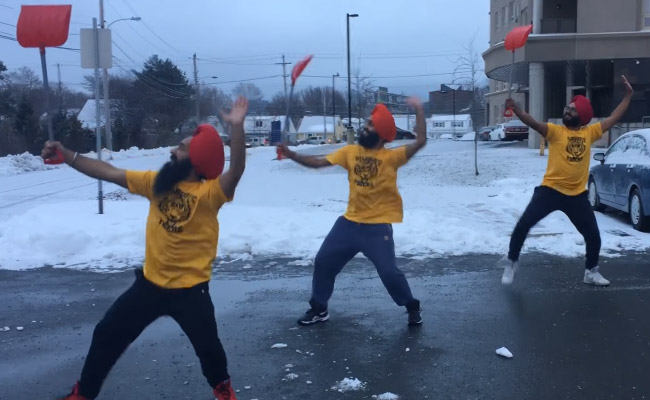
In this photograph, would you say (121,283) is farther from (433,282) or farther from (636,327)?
(636,327)

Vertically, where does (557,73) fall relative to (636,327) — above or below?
above

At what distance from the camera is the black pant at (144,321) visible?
3.74 metres

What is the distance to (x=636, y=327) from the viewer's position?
218 inches

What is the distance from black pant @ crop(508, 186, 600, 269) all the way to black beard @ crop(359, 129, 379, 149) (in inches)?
82.2

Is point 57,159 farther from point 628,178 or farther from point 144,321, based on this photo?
point 628,178

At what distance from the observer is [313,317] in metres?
5.74

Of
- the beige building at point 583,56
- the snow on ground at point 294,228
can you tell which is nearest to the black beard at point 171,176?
the snow on ground at point 294,228

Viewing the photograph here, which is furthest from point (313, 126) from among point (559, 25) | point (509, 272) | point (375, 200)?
point (375, 200)

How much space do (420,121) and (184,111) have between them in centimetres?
4784

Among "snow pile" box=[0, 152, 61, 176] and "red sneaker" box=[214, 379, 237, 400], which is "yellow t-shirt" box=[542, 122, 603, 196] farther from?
"snow pile" box=[0, 152, 61, 176]

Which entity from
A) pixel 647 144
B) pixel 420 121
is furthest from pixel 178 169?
pixel 647 144

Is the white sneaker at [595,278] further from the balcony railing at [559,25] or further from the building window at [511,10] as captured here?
the building window at [511,10]

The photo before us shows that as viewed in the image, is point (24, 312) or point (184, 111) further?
point (184, 111)

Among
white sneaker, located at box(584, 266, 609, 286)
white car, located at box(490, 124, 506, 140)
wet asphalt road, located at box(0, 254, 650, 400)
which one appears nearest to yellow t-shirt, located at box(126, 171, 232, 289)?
wet asphalt road, located at box(0, 254, 650, 400)
